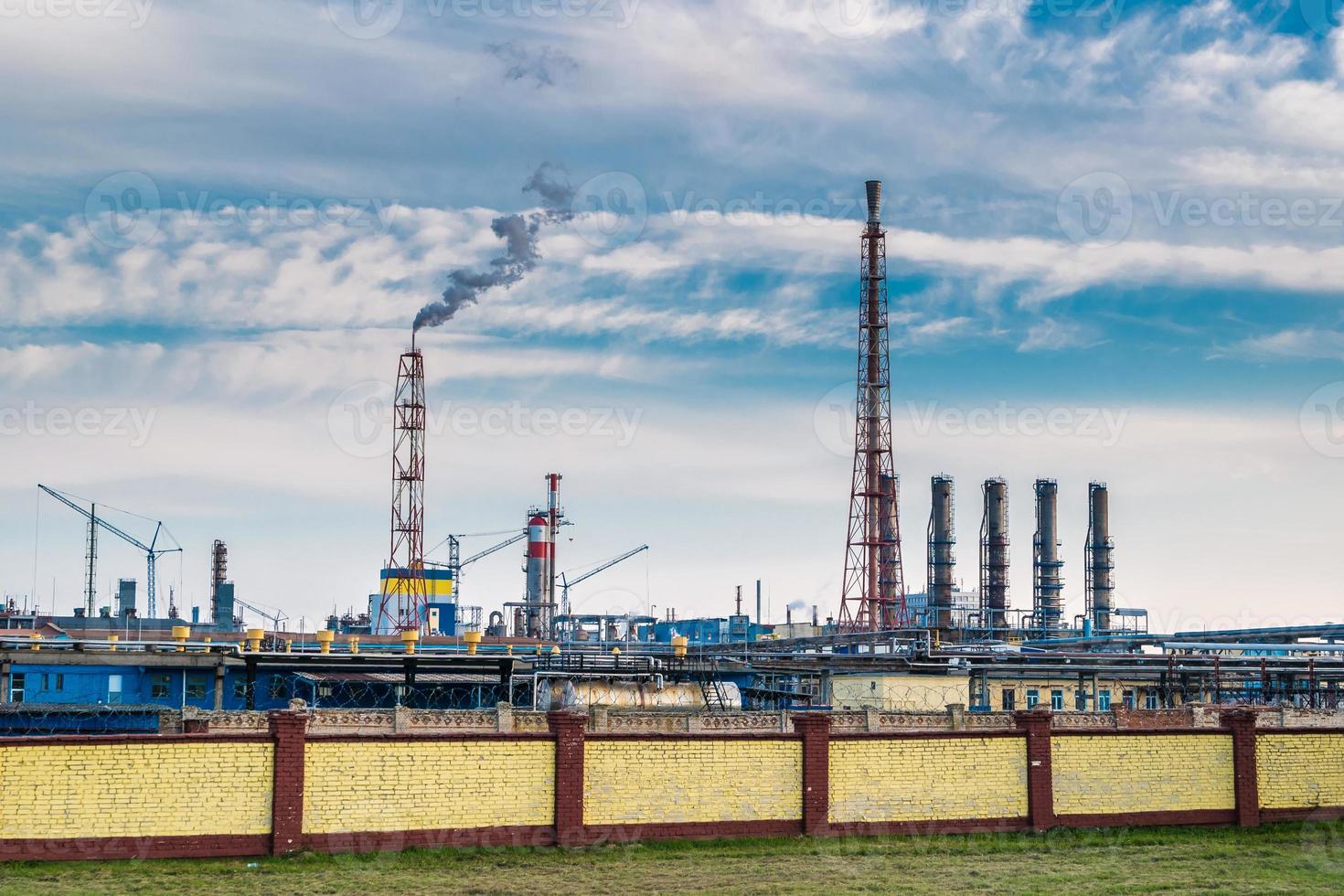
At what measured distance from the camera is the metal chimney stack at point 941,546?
8694cm

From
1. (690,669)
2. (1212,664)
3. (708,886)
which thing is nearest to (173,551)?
(690,669)

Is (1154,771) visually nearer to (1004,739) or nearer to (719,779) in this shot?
(1004,739)

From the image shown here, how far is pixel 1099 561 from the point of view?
88.8 meters

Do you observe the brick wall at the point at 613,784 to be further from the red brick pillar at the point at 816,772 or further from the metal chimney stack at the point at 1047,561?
the metal chimney stack at the point at 1047,561

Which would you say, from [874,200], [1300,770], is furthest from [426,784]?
[874,200]

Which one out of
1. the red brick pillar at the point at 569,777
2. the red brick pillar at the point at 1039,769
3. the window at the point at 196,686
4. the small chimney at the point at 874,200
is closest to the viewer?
the red brick pillar at the point at 569,777

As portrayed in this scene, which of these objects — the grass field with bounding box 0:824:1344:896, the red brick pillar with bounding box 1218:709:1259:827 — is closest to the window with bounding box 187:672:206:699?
the grass field with bounding box 0:824:1344:896

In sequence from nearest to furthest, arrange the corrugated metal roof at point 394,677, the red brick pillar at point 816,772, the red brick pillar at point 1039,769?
the red brick pillar at point 816,772
the red brick pillar at point 1039,769
the corrugated metal roof at point 394,677

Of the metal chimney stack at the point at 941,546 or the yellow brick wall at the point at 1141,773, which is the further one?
the metal chimney stack at the point at 941,546

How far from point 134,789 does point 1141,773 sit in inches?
789

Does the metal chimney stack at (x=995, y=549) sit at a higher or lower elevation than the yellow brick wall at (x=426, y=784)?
higher

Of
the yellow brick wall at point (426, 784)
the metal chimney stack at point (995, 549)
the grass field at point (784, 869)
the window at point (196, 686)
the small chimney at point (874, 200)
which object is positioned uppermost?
the small chimney at point (874, 200)

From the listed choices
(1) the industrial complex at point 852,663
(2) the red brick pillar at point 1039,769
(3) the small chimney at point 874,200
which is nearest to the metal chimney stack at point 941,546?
(1) the industrial complex at point 852,663

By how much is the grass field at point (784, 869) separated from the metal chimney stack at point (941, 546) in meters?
59.6
